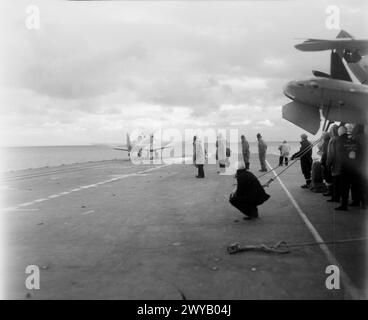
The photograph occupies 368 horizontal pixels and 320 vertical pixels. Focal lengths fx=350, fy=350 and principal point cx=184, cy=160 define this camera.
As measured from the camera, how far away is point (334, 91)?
9992 millimetres

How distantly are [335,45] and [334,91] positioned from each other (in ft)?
4.34

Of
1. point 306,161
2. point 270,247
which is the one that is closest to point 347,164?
point 270,247

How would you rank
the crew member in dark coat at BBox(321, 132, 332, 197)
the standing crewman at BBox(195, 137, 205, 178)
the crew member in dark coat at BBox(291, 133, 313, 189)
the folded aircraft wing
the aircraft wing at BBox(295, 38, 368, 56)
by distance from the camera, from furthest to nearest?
the standing crewman at BBox(195, 137, 205, 178) → the crew member in dark coat at BBox(291, 133, 313, 189) → the crew member in dark coat at BBox(321, 132, 332, 197) → the folded aircraft wing → the aircraft wing at BBox(295, 38, 368, 56)

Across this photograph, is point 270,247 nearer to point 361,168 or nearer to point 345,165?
point 345,165

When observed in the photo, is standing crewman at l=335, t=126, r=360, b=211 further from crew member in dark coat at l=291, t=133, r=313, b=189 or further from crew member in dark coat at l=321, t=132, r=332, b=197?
crew member in dark coat at l=291, t=133, r=313, b=189

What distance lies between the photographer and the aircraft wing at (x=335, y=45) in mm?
8969

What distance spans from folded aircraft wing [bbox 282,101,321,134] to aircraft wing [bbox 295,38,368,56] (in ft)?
6.62

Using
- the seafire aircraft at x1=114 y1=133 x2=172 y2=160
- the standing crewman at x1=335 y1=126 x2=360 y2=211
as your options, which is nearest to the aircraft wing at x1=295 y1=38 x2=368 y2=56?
the standing crewman at x1=335 y1=126 x2=360 y2=211

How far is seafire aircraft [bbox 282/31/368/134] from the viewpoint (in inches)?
370

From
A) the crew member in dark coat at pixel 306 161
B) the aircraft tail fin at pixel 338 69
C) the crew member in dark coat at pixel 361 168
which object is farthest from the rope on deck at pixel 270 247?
the crew member in dark coat at pixel 306 161

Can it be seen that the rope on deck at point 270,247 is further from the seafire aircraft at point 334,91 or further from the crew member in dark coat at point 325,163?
the crew member in dark coat at point 325,163

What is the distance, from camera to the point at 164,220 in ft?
30.9

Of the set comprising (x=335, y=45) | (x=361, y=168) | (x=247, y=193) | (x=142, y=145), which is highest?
(x=335, y=45)
